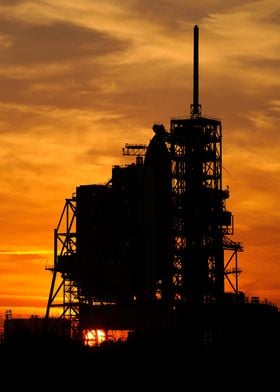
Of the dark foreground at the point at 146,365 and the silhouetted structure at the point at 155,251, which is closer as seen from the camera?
the dark foreground at the point at 146,365

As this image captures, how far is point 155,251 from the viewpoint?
117m

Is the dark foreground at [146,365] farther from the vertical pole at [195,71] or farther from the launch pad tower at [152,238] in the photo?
the vertical pole at [195,71]

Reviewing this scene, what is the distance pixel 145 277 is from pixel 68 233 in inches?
362

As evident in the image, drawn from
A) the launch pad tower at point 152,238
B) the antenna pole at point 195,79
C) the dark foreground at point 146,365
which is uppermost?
the antenna pole at point 195,79

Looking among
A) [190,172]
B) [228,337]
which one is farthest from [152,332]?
[190,172]

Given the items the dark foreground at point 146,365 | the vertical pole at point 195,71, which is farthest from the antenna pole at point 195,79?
the dark foreground at point 146,365

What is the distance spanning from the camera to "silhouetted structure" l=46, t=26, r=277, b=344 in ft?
373

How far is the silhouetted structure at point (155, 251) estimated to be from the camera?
373 ft

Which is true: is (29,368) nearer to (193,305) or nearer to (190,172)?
(193,305)

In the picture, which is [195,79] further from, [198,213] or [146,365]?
[146,365]

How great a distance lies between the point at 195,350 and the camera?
98938 millimetres

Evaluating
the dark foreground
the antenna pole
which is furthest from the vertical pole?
the dark foreground

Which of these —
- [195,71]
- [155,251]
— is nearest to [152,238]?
[155,251]

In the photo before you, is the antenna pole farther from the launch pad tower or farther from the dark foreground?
the dark foreground
